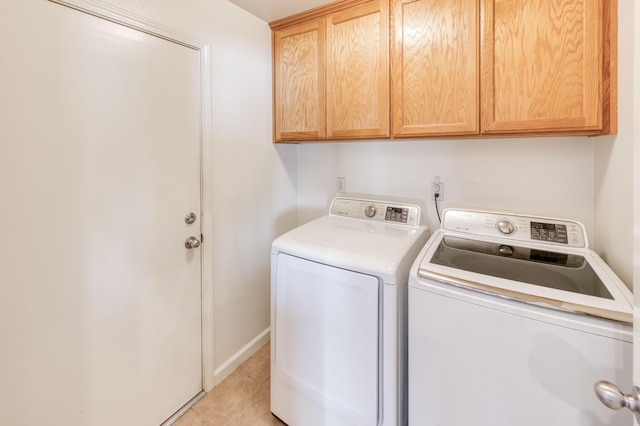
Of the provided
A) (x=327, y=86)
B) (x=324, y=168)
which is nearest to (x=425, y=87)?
(x=327, y=86)

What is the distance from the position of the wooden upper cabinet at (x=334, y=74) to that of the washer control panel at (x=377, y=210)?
0.45 m

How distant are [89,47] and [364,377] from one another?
1776 millimetres

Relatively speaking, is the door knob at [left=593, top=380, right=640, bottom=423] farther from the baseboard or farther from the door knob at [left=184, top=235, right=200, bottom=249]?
the baseboard

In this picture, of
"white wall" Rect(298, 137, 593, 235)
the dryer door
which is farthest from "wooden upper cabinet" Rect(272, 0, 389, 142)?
the dryer door

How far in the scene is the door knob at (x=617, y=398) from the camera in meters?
0.57

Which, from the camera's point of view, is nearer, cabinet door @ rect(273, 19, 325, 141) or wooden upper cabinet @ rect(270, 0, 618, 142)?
wooden upper cabinet @ rect(270, 0, 618, 142)

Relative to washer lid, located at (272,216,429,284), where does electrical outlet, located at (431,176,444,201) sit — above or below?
above

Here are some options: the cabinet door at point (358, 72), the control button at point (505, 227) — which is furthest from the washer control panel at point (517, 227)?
the cabinet door at point (358, 72)

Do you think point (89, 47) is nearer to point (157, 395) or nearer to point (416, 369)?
point (157, 395)

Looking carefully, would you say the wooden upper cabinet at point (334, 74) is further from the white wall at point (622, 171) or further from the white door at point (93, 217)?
the white wall at point (622, 171)

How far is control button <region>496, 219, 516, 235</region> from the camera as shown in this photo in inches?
58.2

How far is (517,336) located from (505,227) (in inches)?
26.9

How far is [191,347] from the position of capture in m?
1.70

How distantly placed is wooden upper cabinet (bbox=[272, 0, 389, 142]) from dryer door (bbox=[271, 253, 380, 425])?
2.96 feet
